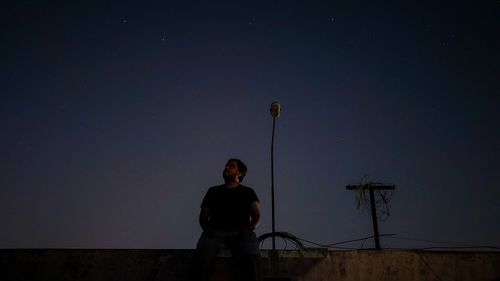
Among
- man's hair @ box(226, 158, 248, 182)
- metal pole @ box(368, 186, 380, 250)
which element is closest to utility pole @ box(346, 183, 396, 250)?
metal pole @ box(368, 186, 380, 250)

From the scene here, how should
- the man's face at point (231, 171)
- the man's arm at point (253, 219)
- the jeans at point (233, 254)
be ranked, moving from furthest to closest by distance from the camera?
the man's face at point (231, 171) < the man's arm at point (253, 219) < the jeans at point (233, 254)

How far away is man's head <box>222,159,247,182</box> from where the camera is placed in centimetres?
441

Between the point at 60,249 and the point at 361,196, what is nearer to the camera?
the point at 60,249

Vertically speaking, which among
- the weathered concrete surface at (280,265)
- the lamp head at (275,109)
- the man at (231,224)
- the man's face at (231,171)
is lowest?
the weathered concrete surface at (280,265)

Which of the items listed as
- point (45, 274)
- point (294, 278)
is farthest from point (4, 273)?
point (294, 278)

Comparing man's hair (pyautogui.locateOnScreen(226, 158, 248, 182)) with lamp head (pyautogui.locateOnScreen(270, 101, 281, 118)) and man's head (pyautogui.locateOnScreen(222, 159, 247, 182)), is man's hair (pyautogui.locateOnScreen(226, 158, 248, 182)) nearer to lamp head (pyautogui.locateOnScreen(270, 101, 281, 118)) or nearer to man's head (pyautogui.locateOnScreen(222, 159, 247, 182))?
man's head (pyautogui.locateOnScreen(222, 159, 247, 182))

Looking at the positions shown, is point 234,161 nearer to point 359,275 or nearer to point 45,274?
point 359,275

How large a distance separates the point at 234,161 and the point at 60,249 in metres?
2.72

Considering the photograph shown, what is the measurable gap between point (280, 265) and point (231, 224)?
95cm

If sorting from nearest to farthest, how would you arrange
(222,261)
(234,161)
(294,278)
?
1. (222,261)
2. (294,278)
3. (234,161)

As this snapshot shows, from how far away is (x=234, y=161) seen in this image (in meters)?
4.57

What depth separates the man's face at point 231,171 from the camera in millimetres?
4402

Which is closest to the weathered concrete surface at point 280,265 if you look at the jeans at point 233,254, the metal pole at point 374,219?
the jeans at point 233,254

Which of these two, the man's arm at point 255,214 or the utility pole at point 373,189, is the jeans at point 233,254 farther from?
the utility pole at point 373,189
